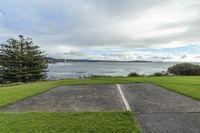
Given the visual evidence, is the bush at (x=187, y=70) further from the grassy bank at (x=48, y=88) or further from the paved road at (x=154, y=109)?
the paved road at (x=154, y=109)

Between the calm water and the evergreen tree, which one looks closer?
the evergreen tree

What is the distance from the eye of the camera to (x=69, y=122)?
471 centimetres

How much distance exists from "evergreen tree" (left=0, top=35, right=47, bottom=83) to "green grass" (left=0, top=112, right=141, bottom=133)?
79.3 ft

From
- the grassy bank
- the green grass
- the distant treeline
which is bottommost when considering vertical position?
the green grass

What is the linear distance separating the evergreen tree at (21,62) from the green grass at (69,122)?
24.2 metres

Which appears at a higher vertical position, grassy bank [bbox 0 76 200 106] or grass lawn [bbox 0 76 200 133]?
grassy bank [bbox 0 76 200 106]

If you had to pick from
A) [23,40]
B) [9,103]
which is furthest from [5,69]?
[9,103]

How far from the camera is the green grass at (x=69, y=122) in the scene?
4.21 meters

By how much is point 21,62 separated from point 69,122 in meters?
25.9

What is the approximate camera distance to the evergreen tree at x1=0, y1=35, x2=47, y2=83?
2812 cm

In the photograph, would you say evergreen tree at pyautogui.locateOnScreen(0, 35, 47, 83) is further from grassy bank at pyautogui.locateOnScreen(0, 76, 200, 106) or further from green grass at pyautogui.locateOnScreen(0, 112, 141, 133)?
green grass at pyautogui.locateOnScreen(0, 112, 141, 133)

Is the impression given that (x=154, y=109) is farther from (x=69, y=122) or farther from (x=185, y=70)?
(x=185, y=70)

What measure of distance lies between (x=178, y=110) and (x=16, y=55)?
1041 inches

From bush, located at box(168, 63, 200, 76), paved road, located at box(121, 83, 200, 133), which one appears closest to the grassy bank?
paved road, located at box(121, 83, 200, 133)
